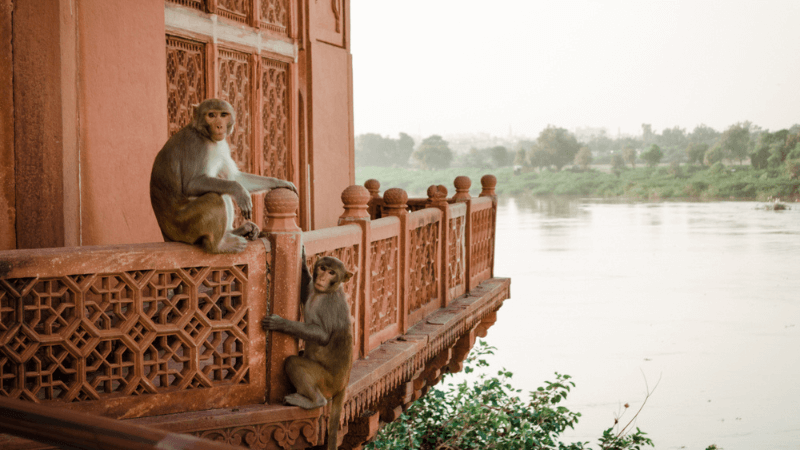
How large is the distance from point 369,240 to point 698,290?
3107 centimetres

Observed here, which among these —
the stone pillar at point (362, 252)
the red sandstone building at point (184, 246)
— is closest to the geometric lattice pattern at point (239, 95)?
the red sandstone building at point (184, 246)

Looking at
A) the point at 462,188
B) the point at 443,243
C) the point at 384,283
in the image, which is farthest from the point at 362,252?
the point at 462,188

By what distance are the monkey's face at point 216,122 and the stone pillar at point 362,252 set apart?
94cm

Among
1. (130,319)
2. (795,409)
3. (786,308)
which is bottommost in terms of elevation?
(795,409)

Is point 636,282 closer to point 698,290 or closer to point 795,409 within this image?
point 698,290

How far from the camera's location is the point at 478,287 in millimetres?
6805

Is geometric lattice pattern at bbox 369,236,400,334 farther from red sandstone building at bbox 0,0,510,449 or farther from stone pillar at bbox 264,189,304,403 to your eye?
stone pillar at bbox 264,189,304,403

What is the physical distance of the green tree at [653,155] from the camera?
43906 millimetres

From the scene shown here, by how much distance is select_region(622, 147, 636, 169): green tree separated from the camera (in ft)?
149

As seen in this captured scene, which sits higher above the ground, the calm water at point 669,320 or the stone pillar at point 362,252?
the stone pillar at point 362,252

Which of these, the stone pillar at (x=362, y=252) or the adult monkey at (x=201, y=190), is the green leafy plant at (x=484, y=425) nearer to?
the stone pillar at (x=362, y=252)

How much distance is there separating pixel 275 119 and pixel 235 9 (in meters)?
1.03

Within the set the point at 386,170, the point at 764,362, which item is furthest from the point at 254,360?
the point at 386,170

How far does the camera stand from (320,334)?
331cm
